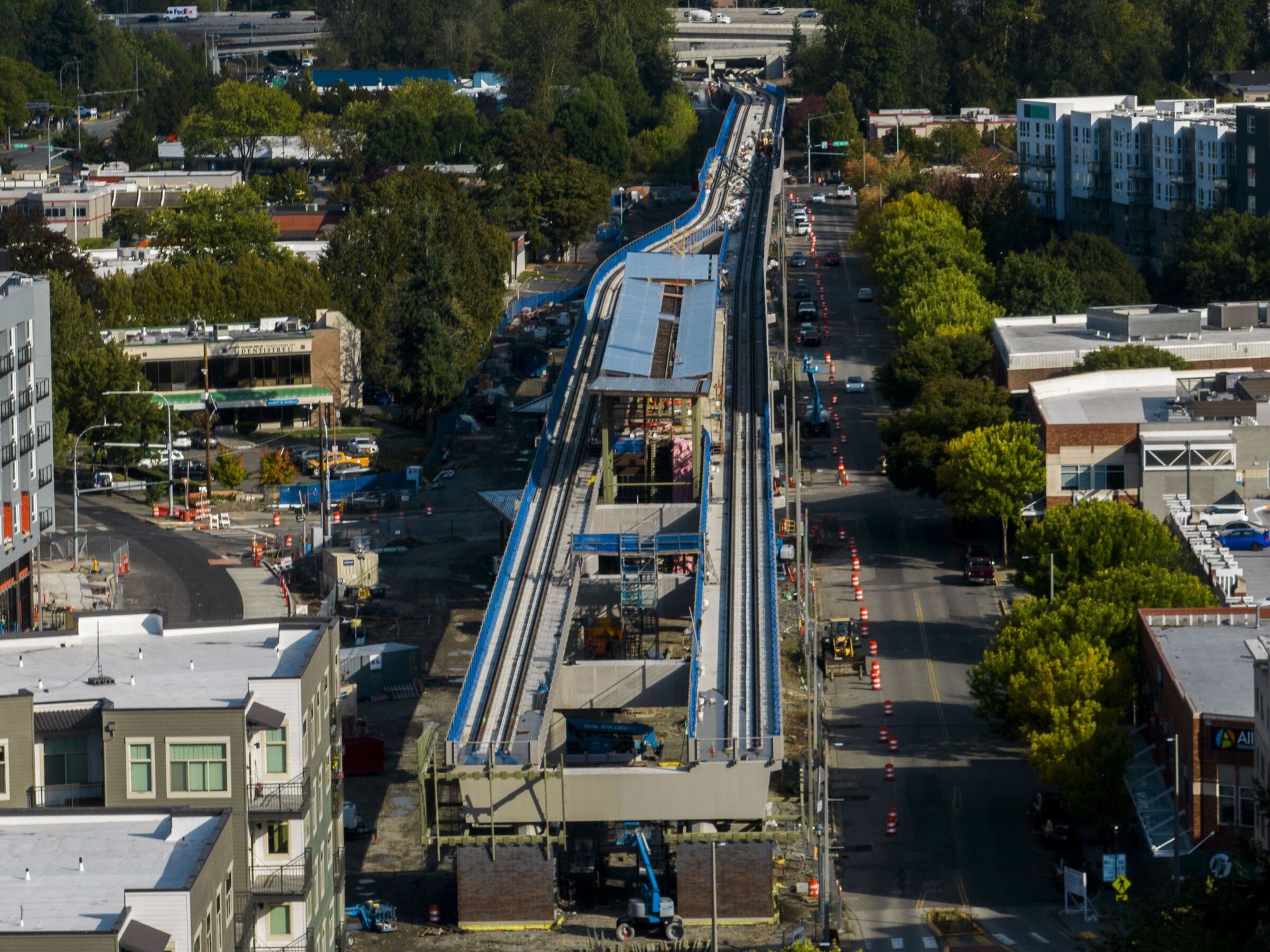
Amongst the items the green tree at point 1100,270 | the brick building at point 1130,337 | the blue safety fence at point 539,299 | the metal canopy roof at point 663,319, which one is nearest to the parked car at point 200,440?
the metal canopy roof at point 663,319

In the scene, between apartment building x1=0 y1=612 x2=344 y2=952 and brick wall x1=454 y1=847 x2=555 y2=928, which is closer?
apartment building x1=0 y1=612 x2=344 y2=952

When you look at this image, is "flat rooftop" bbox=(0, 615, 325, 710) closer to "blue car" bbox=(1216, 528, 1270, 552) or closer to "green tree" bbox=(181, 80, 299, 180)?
"blue car" bbox=(1216, 528, 1270, 552)

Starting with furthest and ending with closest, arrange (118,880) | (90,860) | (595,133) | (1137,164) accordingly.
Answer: (595,133) → (1137,164) → (90,860) → (118,880)

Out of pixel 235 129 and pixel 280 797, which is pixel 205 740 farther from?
pixel 235 129

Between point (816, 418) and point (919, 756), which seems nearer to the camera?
point (919, 756)

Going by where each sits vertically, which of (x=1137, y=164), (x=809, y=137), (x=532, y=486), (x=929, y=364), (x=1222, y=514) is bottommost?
(x=1222, y=514)

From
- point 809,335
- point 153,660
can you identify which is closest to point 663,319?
point 809,335

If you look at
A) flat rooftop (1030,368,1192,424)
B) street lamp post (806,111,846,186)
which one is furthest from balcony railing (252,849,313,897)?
street lamp post (806,111,846,186)
